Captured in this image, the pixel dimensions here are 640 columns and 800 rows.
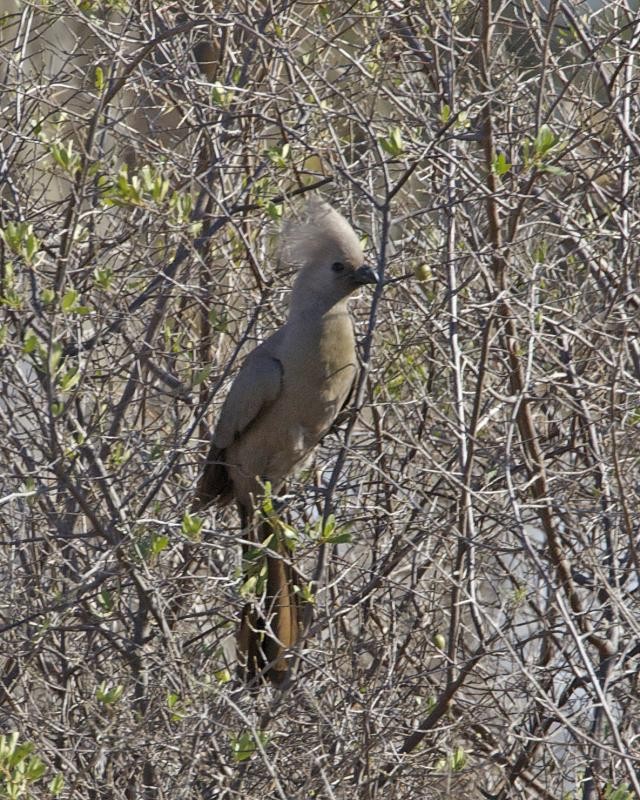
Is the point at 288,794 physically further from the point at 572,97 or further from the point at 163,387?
the point at 572,97

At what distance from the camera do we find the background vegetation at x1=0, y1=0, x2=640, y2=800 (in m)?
3.74

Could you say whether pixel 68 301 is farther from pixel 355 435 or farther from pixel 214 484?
pixel 355 435

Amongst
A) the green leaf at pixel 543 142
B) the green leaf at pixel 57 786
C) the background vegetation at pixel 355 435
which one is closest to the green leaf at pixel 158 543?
the background vegetation at pixel 355 435

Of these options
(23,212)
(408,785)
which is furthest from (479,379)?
(23,212)

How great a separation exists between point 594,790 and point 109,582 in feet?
6.23

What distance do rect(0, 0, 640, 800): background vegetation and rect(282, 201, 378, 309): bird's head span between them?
0.10 metres

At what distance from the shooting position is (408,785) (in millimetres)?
3750

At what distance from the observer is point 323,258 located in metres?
4.90

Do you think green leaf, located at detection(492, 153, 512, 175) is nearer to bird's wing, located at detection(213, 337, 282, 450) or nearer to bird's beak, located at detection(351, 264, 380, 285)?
bird's beak, located at detection(351, 264, 380, 285)

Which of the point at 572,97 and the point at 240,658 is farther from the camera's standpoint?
the point at 572,97

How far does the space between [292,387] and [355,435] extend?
335mm

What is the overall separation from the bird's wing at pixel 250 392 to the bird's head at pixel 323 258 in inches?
10.6

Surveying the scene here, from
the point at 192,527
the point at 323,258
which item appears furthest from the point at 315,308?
the point at 192,527

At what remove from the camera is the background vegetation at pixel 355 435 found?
12.3 ft
